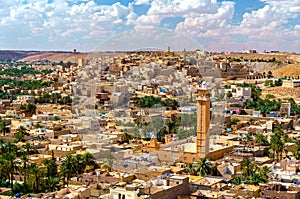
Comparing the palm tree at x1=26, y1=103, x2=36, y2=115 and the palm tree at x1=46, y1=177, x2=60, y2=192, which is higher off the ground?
the palm tree at x1=26, y1=103, x2=36, y2=115

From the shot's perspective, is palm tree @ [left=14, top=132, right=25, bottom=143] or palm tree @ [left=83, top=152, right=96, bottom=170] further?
palm tree @ [left=14, top=132, right=25, bottom=143]

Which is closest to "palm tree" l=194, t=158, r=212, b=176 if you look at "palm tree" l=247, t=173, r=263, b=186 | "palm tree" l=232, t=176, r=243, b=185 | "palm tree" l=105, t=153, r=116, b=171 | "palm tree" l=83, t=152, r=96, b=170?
"palm tree" l=232, t=176, r=243, b=185

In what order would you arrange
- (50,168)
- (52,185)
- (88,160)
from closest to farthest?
(52,185) < (50,168) < (88,160)

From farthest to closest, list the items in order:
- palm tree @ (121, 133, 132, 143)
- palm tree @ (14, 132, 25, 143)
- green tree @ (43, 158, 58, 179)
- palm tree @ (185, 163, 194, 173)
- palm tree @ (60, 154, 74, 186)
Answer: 1. palm tree @ (14, 132, 25, 143)
2. palm tree @ (121, 133, 132, 143)
3. green tree @ (43, 158, 58, 179)
4. palm tree @ (185, 163, 194, 173)
5. palm tree @ (60, 154, 74, 186)

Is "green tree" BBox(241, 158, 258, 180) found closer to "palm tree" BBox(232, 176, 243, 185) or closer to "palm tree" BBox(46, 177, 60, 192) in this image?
"palm tree" BBox(232, 176, 243, 185)

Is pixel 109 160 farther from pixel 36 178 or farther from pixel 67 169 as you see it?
pixel 36 178

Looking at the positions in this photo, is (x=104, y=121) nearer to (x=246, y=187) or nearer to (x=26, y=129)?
(x=26, y=129)

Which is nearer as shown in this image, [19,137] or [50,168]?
[50,168]

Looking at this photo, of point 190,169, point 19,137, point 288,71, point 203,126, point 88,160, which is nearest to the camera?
point 190,169

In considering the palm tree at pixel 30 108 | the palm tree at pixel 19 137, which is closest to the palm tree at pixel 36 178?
the palm tree at pixel 19 137

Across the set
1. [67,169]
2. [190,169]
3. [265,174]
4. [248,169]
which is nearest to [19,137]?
[67,169]

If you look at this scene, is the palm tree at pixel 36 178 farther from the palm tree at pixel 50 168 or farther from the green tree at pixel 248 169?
the green tree at pixel 248 169
